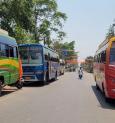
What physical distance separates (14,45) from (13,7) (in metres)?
13.2

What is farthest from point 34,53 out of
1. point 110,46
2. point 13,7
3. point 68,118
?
→ point 68,118

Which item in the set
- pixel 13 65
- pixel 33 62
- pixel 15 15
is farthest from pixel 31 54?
pixel 15 15

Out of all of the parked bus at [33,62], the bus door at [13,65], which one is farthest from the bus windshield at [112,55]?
the parked bus at [33,62]

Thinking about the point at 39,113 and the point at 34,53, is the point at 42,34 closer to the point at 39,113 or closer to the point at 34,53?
the point at 34,53

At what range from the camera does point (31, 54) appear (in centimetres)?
2798

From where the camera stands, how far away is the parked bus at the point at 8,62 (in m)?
19.0

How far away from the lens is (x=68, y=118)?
11.8m

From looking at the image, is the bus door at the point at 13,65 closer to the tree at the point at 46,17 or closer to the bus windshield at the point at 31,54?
the bus windshield at the point at 31,54

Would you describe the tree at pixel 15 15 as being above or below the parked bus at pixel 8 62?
above

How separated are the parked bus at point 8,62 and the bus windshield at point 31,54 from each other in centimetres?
468

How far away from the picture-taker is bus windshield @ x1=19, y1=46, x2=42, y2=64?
91.6 ft

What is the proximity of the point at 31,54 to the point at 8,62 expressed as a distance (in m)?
8.04

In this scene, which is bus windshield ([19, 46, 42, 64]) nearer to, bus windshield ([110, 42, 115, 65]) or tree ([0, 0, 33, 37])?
tree ([0, 0, 33, 37])

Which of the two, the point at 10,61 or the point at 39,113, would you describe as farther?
the point at 10,61
